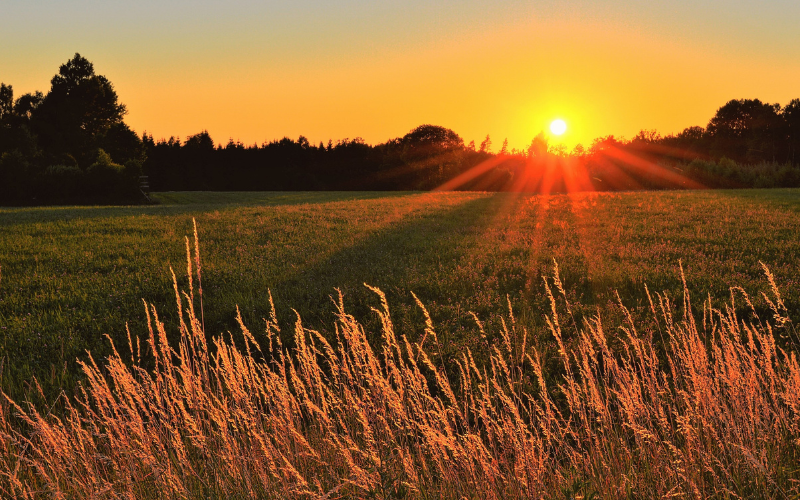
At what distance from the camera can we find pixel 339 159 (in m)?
63.4

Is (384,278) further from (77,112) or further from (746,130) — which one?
(746,130)

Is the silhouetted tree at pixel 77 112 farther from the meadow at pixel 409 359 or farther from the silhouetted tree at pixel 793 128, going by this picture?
the silhouetted tree at pixel 793 128

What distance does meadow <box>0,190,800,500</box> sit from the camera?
3.27m

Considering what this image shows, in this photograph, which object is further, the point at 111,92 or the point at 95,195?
the point at 111,92

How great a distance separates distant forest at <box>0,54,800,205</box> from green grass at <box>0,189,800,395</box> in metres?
21.9

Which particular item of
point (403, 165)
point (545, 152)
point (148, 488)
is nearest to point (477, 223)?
point (148, 488)

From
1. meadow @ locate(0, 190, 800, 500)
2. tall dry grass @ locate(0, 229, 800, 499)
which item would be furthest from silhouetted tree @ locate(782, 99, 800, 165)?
tall dry grass @ locate(0, 229, 800, 499)

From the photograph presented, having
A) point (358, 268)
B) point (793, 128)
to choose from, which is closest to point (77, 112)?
point (358, 268)

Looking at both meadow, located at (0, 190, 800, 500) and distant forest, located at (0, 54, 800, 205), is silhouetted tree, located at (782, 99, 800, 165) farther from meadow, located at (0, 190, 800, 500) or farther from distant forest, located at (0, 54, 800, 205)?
meadow, located at (0, 190, 800, 500)

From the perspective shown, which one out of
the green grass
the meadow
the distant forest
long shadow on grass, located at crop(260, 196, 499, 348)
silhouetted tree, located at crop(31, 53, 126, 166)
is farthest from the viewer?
silhouetted tree, located at crop(31, 53, 126, 166)

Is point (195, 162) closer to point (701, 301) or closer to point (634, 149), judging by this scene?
point (634, 149)

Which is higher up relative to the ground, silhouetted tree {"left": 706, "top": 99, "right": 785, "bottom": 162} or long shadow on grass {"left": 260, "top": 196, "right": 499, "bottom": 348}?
silhouetted tree {"left": 706, "top": 99, "right": 785, "bottom": 162}

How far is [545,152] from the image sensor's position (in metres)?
51.2

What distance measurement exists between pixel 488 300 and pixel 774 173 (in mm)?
35042
